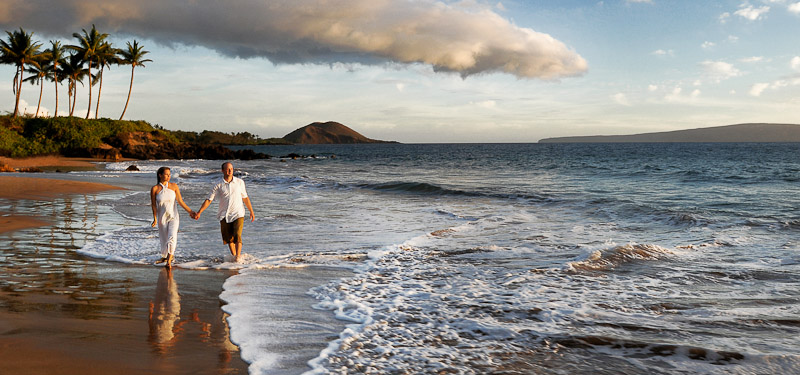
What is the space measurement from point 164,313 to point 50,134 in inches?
2272

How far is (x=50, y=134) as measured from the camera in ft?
171

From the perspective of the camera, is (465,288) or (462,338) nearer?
(462,338)

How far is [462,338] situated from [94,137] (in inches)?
2340

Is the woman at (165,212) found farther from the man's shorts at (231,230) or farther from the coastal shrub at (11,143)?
the coastal shrub at (11,143)

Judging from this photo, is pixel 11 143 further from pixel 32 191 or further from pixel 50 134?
pixel 32 191

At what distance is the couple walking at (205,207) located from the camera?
25.4 feet

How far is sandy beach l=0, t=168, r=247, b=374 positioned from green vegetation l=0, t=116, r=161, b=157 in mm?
48133

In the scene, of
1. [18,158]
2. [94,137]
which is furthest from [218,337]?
[94,137]

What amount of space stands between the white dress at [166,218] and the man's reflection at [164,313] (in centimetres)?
69

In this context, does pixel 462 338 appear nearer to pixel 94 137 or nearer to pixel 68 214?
pixel 68 214

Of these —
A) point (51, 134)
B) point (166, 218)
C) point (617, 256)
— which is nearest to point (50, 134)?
point (51, 134)

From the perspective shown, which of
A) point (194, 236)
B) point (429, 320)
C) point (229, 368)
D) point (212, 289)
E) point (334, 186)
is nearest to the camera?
point (229, 368)

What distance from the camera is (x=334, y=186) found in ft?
89.6

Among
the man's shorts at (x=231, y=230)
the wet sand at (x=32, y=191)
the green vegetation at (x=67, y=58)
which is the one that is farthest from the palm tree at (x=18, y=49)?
the man's shorts at (x=231, y=230)
